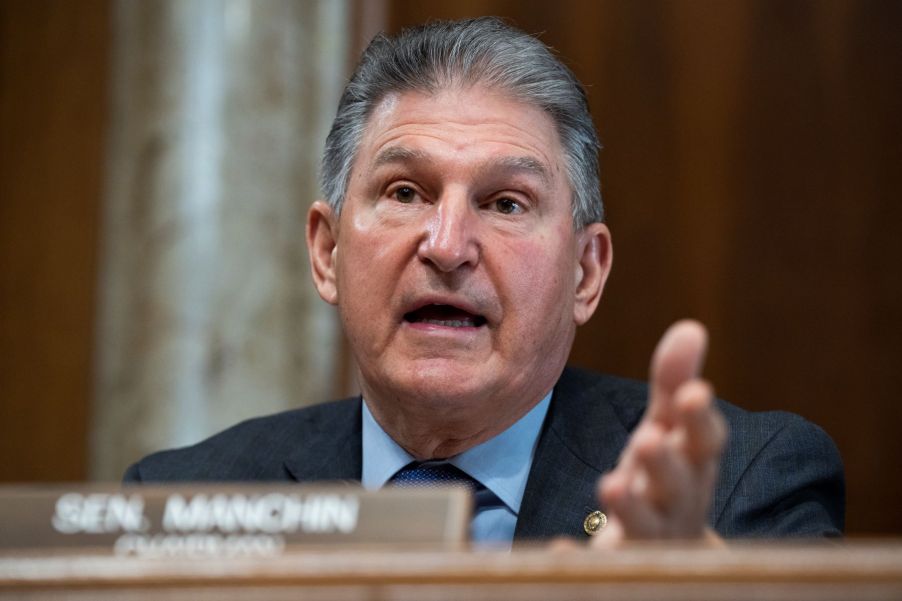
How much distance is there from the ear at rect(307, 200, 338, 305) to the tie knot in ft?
1.09

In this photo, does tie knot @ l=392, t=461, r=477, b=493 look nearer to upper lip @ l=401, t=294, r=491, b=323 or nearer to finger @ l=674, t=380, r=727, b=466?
upper lip @ l=401, t=294, r=491, b=323

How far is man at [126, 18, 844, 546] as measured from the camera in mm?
1608

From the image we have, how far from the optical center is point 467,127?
5.66ft

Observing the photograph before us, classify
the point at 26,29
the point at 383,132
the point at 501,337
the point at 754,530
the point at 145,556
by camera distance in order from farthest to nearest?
the point at 26,29
the point at 383,132
the point at 501,337
the point at 754,530
the point at 145,556

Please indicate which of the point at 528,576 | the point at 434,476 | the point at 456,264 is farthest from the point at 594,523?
the point at 528,576

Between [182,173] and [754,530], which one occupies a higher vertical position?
[182,173]

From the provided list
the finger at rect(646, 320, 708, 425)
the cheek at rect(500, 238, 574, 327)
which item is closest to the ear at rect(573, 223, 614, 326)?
the cheek at rect(500, 238, 574, 327)

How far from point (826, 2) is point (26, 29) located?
2.10 meters

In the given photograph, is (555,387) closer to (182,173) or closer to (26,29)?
Answer: (182,173)

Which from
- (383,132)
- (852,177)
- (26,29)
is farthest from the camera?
(26,29)

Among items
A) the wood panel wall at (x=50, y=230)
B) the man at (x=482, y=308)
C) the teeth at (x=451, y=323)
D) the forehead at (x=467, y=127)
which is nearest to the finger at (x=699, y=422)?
the man at (x=482, y=308)

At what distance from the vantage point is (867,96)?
2764 millimetres

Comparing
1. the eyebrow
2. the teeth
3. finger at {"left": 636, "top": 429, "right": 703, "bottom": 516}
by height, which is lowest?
the teeth

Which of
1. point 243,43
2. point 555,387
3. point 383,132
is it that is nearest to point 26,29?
point 243,43
